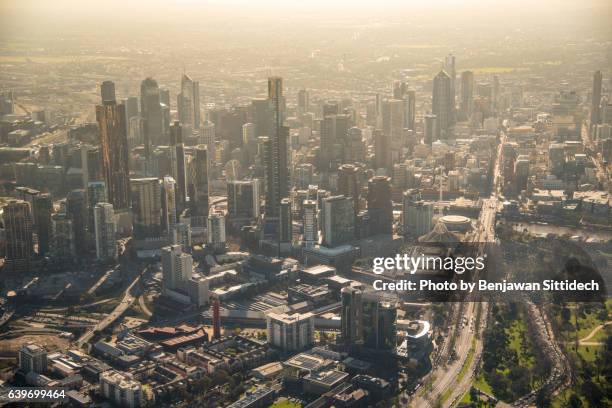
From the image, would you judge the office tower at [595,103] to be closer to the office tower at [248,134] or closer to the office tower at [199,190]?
the office tower at [248,134]

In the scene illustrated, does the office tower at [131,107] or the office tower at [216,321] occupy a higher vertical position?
the office tower at [131,107]

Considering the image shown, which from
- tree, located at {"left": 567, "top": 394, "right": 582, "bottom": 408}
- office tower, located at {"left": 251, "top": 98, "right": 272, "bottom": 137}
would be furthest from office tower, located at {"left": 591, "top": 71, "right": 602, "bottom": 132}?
tree, located at {"left": 567, "top": 394, "right": 582, "bottom": 408}

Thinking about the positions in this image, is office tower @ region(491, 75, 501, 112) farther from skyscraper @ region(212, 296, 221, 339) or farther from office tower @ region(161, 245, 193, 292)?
skyscraper @ region(212, 296, 221, 339)

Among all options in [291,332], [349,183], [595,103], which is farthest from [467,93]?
[291,332]

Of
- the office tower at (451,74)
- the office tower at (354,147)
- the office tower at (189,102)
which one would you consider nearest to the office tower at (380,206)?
the office tower at (354,147)

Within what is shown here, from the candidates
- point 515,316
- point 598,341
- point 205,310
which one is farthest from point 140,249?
point 598,341

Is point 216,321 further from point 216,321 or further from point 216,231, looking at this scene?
point 216,231
